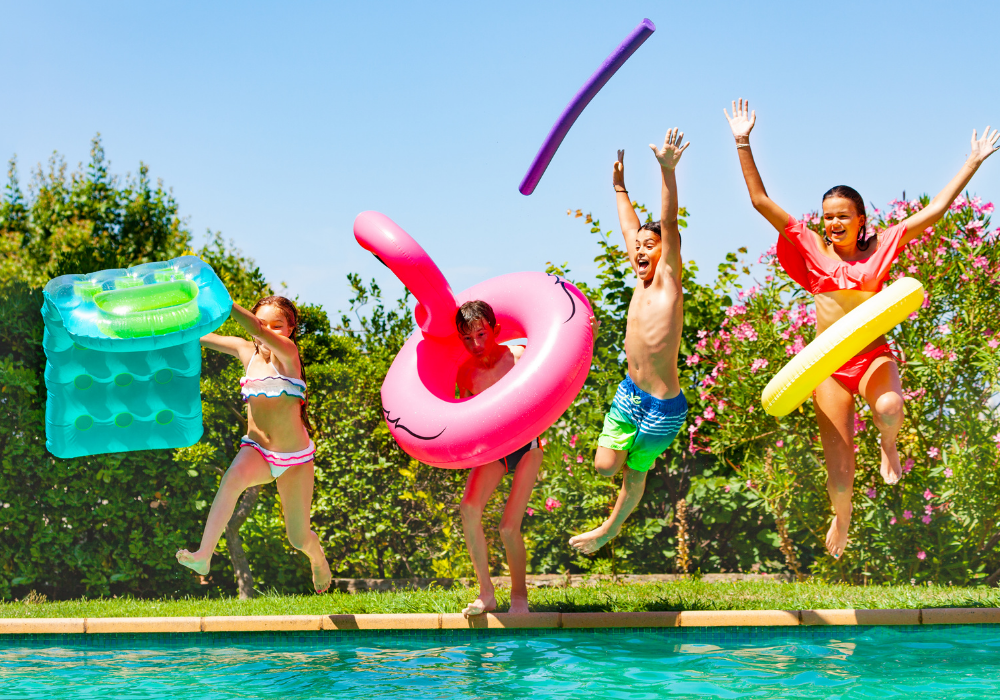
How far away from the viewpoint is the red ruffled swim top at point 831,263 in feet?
16.6

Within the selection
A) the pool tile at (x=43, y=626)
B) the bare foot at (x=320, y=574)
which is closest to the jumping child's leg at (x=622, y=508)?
the bare foot at (x=320, y=574)

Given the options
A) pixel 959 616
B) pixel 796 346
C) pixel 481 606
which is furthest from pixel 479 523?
pixel 796 346

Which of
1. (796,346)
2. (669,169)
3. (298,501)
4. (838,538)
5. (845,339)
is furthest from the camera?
(796,346)

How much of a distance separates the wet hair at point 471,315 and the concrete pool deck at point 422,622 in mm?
1842

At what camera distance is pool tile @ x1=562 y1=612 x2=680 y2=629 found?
5395mm

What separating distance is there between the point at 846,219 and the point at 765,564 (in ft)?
12.0

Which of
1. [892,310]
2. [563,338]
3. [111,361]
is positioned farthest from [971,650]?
[111,361]

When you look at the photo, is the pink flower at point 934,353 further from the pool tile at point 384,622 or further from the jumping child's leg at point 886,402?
the pool tile at point 384,622

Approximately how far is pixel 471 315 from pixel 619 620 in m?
2.13

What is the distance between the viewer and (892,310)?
4.62 meters

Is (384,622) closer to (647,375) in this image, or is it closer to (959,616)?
(647,375)

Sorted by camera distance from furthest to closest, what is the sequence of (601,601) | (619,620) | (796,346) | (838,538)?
(796,346)
(601,601)
(619,620)
(838,538)

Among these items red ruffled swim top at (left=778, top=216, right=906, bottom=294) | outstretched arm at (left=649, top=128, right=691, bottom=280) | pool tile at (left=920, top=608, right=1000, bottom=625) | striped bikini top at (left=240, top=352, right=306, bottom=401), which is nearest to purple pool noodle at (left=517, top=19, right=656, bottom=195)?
outstretched arm at (left=649, top=128, right=691, bottom=280)

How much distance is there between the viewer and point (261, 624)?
545cm
